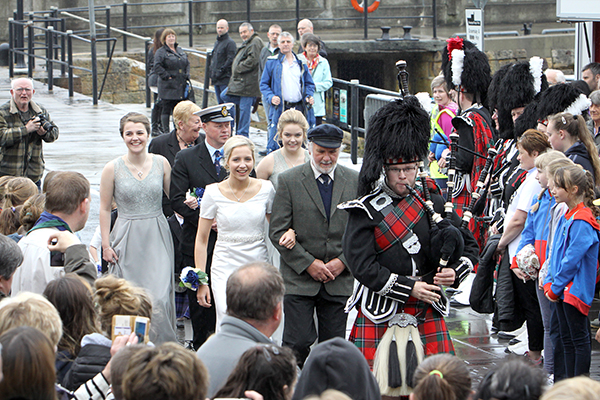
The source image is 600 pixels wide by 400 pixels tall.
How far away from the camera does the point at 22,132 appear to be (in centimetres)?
782

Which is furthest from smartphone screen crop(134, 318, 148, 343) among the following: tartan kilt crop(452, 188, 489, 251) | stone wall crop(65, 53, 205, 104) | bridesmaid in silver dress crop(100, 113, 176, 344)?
stone wall crop(65, 53, 205, 104)

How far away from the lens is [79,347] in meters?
3.59

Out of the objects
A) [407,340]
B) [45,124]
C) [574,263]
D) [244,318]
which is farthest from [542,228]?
[45,124]

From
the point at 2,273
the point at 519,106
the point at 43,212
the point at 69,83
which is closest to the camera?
the point at 2,273

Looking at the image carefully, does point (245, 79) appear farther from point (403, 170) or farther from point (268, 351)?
point (268, 351)

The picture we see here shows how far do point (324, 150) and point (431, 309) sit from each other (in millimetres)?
1384

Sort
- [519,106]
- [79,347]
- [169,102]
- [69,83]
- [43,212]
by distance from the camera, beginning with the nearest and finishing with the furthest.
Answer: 1. [79,347]
2. [43,212]
3. [519,106]
4. [169,102]
5. [69,83]

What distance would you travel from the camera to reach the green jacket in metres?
7.80

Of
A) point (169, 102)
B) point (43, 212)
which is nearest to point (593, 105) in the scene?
point (43, 212)

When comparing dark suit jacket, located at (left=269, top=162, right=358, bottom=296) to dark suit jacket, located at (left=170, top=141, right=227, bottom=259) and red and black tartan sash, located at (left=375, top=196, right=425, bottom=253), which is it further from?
red and black tartan sash, located at (left=375, top=196, right=425, bottom=253)

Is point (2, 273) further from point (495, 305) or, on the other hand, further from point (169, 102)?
point (169, 102)

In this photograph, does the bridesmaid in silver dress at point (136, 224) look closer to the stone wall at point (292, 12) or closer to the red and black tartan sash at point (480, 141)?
the red and black tartan sash at point (480, 141)

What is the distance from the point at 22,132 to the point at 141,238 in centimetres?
270

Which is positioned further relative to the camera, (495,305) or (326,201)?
(495,305)
